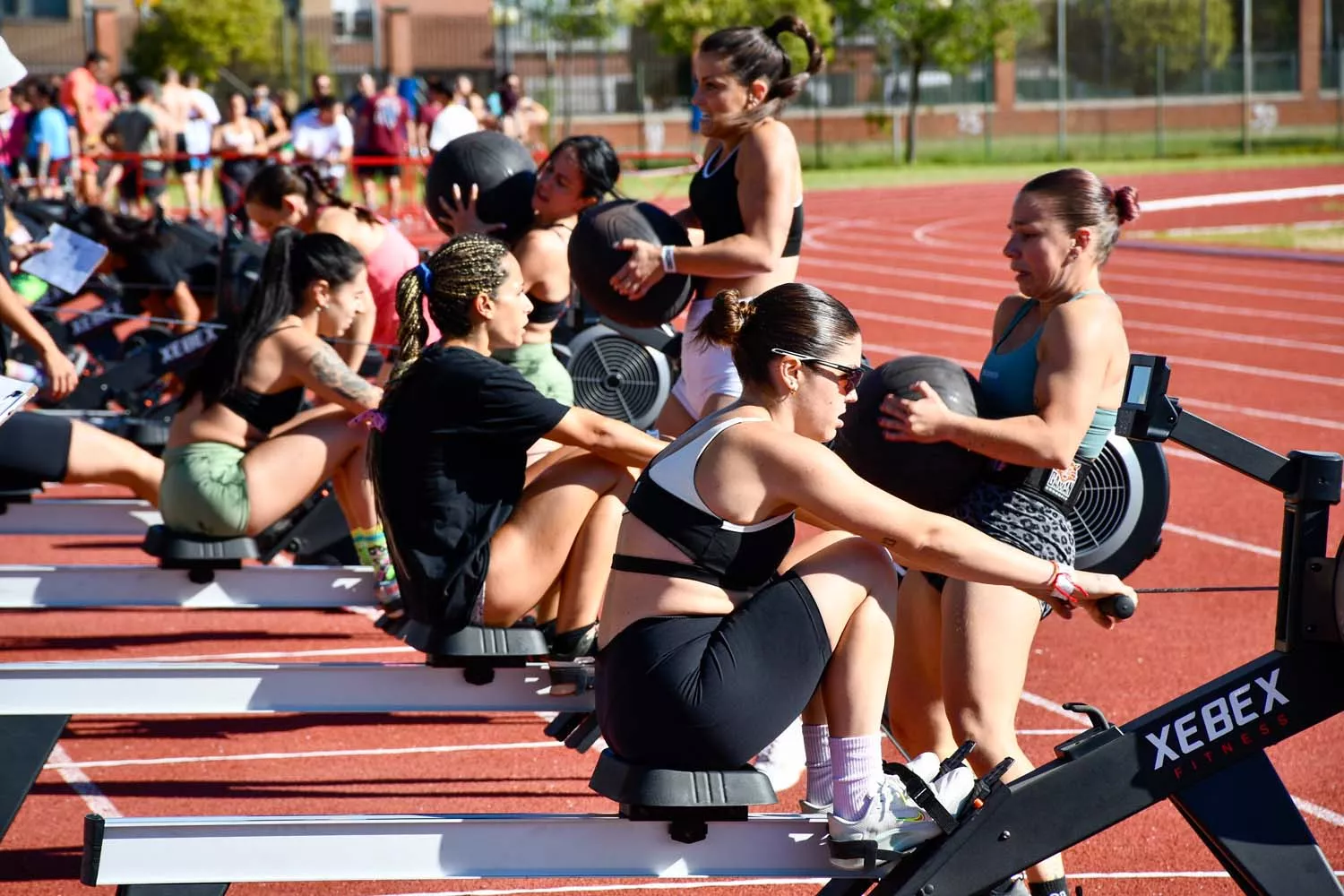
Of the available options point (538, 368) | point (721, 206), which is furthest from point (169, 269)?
point (721, 206)

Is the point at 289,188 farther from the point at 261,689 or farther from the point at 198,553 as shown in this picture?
the point at 261,689

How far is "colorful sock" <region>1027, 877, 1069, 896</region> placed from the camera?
3.55 m

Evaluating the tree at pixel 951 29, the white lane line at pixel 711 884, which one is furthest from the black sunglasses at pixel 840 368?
the tree at pixel 951 29

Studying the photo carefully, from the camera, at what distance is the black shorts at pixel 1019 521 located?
3678 mm

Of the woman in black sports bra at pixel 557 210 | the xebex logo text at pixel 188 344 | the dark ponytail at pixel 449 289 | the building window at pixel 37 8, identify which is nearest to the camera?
the dark ponytail at pixel 449 289

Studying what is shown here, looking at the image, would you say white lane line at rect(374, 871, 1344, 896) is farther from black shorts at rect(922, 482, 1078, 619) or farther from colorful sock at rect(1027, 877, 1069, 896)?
black shorts at rect(922, 482, 1078, 619)

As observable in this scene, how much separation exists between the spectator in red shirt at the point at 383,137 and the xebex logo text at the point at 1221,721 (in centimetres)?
1943

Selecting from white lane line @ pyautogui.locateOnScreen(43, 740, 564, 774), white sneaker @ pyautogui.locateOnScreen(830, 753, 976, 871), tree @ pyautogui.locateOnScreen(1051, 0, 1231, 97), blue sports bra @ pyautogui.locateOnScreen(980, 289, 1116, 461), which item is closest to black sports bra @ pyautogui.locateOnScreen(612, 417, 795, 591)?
white sneaker @ pyautogui.locateOnScreen(830, 753, 976, 871)

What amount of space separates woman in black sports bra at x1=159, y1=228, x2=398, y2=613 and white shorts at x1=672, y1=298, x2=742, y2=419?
1133 millimetres

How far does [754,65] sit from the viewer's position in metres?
5.02

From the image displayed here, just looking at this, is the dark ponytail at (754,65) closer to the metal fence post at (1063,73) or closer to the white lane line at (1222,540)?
the white lane line at (1222,540)

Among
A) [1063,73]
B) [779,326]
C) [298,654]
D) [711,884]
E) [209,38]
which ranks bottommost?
[711,884]

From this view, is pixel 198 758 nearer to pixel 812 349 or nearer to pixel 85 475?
pixel 85 475

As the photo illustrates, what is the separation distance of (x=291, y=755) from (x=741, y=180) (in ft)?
7.54
